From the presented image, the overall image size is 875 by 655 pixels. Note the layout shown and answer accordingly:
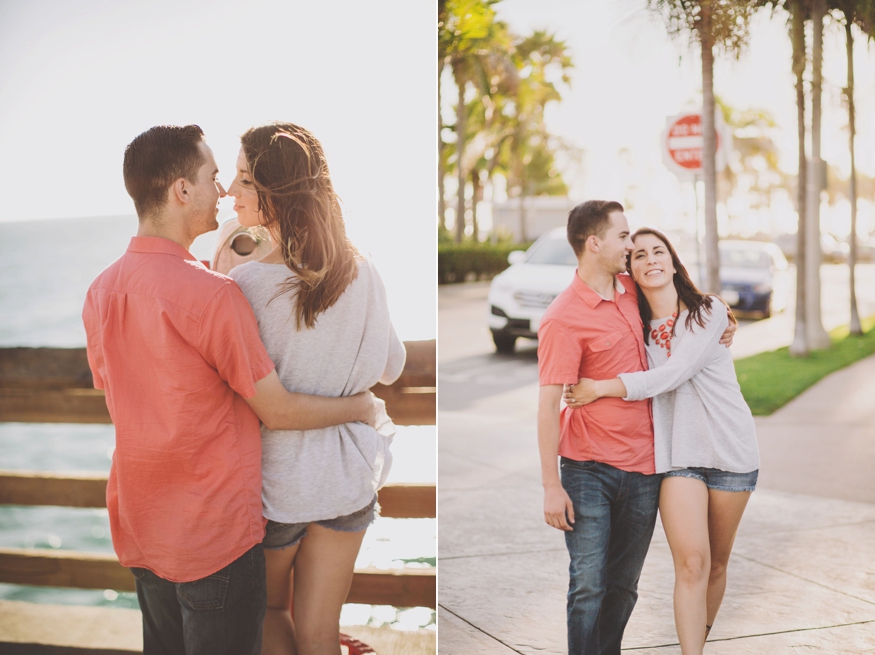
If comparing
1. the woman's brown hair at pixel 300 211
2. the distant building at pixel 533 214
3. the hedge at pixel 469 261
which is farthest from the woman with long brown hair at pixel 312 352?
the distant building at pixel 533 214

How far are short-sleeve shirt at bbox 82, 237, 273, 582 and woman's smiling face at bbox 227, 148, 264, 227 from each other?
0.18m

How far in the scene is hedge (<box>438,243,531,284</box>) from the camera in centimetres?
2158

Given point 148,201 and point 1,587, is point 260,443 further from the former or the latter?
point 1,587

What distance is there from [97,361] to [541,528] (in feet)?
10.2

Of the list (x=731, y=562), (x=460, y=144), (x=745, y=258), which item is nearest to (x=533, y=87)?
(x=460, y=144)

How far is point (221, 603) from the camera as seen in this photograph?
1887 mm

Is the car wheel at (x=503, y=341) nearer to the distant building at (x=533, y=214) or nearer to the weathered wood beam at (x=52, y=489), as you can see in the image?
the weathered wood beam at (x=52, y=489)

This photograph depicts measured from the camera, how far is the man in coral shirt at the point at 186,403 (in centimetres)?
179

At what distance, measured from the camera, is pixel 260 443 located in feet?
6.37

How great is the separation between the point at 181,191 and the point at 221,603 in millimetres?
Answer: 927

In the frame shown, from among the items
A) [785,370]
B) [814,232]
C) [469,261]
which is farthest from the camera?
[469,261]

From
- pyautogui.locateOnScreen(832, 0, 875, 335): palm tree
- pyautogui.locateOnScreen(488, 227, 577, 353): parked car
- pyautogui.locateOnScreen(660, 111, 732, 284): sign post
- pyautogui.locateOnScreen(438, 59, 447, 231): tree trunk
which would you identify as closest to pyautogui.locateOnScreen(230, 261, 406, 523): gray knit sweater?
pyautogui.locateOnScreen(438, 59, 447, 231): tree trunk

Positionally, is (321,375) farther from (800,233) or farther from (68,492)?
(800,233)

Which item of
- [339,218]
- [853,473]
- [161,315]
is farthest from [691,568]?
[853,473]
